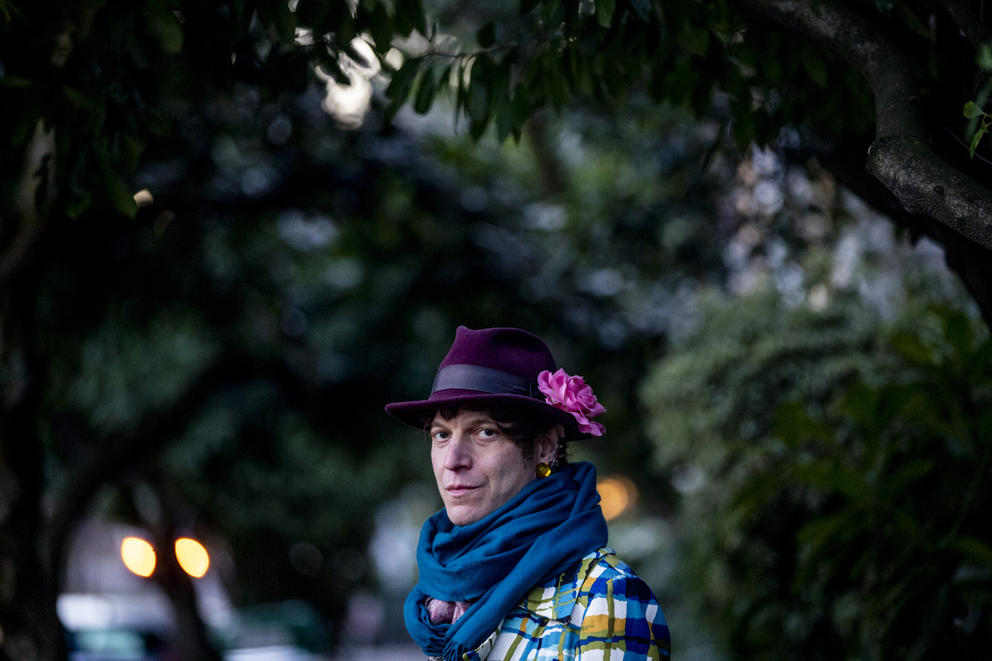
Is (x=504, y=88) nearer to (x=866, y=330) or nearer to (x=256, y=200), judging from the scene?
(x=866, y=330)

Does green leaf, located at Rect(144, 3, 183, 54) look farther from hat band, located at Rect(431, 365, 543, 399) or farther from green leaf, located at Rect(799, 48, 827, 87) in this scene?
green leaf, located at Rect(799, 48, 827, 87)

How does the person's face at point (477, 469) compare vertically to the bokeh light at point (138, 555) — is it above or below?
above

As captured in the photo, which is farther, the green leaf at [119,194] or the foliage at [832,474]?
the foliage at [832,474]

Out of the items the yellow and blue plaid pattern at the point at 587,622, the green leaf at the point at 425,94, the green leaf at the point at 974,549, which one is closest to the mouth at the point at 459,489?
the yellow and blue plaid pattern at the point at 587,622

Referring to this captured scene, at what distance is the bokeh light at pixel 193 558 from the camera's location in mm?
5055

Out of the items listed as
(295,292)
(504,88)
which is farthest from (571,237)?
(504,88)

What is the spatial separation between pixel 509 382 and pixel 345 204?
5091 mm

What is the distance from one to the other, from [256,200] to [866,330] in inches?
163

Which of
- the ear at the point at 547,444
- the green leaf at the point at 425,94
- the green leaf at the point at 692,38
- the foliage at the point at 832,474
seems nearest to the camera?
the ear at the point at 547,444

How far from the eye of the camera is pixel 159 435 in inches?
309

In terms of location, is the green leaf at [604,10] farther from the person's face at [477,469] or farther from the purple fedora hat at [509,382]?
the person's face at [477,469]

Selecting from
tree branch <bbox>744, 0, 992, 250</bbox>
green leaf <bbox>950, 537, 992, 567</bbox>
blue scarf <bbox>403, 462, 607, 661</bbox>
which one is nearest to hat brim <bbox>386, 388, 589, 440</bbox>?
blue scarf <bbox>403, 462, 607, 661</bbox>

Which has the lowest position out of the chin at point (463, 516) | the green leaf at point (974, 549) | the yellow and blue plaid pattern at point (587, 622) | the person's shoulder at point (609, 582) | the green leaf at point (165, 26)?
the yellow and blue plaid pattern at point (587, 622)

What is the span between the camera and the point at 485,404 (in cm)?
232
